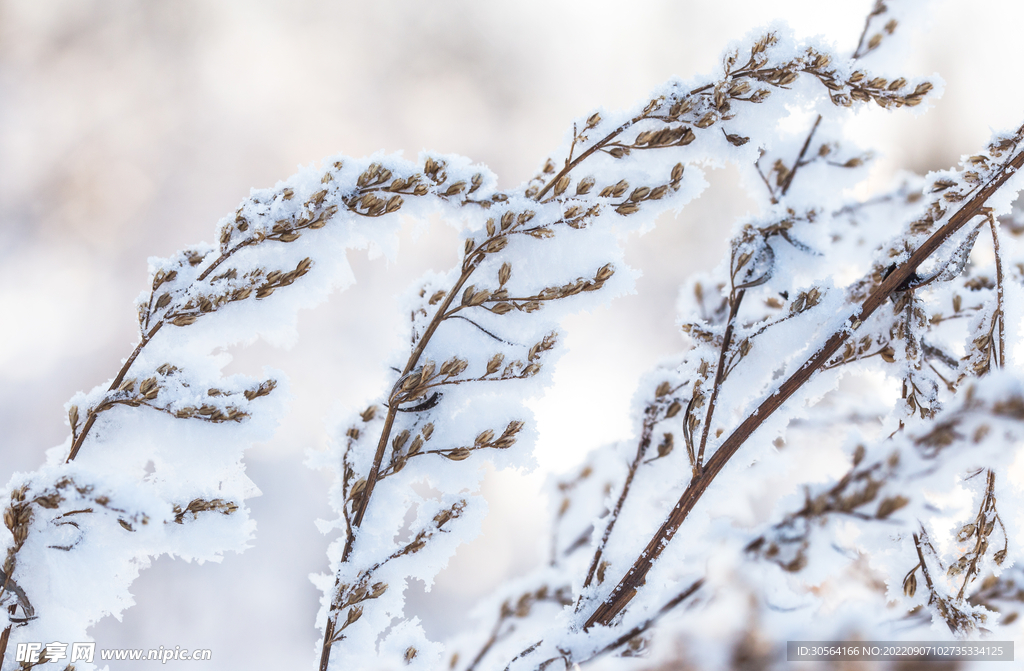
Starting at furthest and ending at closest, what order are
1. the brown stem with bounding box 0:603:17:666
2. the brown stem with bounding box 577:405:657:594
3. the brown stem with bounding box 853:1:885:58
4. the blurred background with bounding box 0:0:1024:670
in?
the blurred background with bounding box 0:0:1024:670 < the brown stem with bounding box 853:1:885:58 < the brown stem with bounding box 577:405:657:594 < the brown stem with bounding box 0:603:17:666

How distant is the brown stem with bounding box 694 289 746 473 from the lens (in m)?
0.67

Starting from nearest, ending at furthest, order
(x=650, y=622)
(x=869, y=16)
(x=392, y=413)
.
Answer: (x=650, y=622) → (x=392, y=413) → (x=869, y=16)

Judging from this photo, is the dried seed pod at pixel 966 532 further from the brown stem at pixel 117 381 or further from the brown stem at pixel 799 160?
the brown stem at pixel 117 381

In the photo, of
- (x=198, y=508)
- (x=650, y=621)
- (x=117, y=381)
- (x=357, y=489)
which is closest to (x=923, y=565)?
(x=650, y=621)

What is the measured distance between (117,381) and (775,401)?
0.91 m

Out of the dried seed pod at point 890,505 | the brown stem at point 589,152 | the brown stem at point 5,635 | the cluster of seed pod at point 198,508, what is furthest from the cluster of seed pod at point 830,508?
the brown stem at point 5,635

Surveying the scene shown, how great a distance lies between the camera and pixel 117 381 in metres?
0.67

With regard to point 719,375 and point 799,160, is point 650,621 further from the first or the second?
point 799,160

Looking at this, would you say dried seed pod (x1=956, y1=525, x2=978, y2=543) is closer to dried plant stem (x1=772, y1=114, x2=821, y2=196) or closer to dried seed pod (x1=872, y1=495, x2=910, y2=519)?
dried seed pod (x1=872, y1=495, x2=910, y2=519)

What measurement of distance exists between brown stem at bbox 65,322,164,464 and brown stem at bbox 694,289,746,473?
765 mm

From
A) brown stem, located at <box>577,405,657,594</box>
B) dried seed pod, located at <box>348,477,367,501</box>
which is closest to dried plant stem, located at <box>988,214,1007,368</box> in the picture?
brown stem, located at <box>577,405,657,594</box>

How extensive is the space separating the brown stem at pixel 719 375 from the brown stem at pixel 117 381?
0.77 m

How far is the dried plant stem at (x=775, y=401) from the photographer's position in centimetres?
66

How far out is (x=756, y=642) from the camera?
1.36 ft
